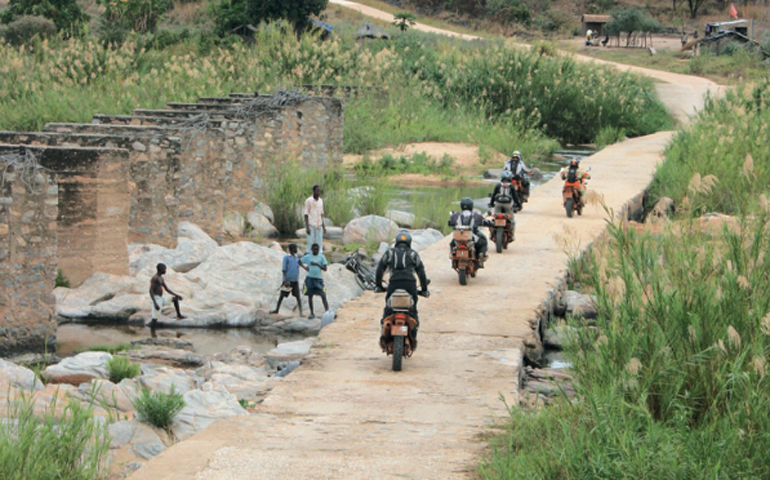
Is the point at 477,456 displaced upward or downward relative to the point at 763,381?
downward

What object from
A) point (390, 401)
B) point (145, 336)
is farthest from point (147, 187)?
point (390, 401)

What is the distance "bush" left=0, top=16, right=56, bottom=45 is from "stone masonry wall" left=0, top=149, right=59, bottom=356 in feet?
91.3

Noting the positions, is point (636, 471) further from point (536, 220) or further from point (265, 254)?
point (536, 220)

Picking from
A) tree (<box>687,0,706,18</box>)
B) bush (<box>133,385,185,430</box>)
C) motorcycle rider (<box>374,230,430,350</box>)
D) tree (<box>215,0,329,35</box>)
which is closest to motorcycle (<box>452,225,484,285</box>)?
motorcycle rider (<box>374,230,430,350</box>)

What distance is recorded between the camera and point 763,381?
20.1 feet

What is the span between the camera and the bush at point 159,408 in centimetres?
762

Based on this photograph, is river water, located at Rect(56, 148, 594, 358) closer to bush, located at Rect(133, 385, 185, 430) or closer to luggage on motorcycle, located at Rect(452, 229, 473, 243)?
luggage on motorcycle, located at Rect(452, 229, 473, 243)

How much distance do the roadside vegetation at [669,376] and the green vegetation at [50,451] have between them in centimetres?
242

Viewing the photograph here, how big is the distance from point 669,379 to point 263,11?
43536 millimetres

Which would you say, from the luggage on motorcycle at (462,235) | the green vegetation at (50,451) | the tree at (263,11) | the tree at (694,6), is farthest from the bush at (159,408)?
the tree at (694,6)

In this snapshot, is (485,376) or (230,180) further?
(230,180)

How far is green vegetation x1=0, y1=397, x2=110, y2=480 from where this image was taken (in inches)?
224

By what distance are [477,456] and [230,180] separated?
13.5 metres

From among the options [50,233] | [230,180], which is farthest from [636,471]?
[230,180]
